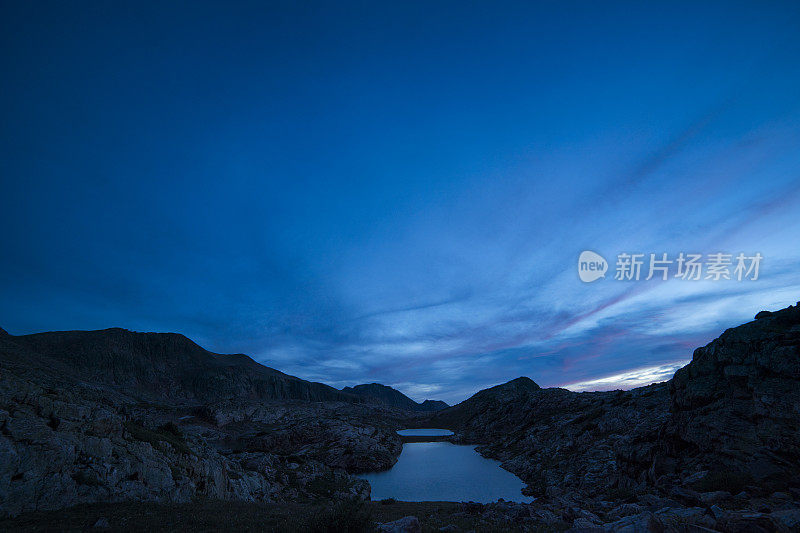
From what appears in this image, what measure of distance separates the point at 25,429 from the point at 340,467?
218 feet

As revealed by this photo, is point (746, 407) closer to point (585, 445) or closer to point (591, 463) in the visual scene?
point (591, 463)

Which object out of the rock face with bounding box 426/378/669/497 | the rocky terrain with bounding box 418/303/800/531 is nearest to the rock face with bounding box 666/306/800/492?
the rocky terrain with bounding box 418/303/800/531

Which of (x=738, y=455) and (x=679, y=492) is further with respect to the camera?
(x=738, y=455)

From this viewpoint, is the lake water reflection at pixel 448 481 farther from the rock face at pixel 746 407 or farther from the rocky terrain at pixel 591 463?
the rock face at pixel 746 407

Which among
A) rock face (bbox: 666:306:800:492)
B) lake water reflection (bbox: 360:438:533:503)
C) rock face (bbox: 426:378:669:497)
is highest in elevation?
rock face (bbox: 666:306:800:492)

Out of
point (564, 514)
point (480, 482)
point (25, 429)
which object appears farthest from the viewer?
point (480, 482)

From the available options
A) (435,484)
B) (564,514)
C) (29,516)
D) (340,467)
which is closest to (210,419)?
(340,467)

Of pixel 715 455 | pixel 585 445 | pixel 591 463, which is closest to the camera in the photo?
pixel 715 455

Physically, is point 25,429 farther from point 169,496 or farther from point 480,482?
point 480,482

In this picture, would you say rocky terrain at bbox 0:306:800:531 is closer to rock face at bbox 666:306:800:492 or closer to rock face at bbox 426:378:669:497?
rock face at bbox 666:306:800:492

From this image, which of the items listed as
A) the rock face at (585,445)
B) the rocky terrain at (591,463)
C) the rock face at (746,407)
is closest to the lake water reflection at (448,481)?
the rock face at (585,445)

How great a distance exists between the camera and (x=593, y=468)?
40469mm

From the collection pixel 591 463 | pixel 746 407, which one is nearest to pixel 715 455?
pixel 746 407

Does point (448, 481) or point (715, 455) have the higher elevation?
point (715, 455)
